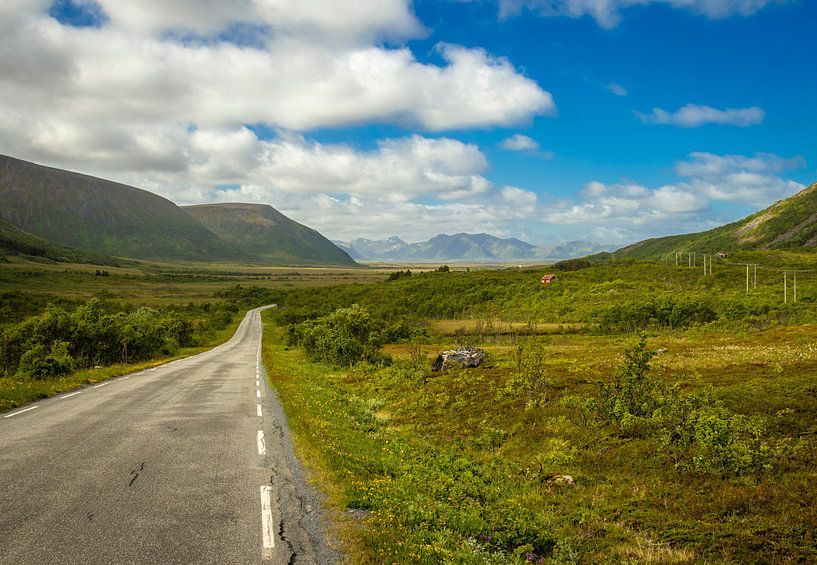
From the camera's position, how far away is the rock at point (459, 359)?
32.8m

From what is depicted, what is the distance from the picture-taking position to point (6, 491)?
977 centimetres

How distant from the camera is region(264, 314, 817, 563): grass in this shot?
8.24 meters

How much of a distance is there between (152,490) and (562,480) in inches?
359

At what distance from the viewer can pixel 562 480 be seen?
468 inches

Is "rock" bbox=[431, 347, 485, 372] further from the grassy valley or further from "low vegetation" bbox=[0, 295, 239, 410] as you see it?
"low vegetation" bbox=[0, 295, 239, 410]

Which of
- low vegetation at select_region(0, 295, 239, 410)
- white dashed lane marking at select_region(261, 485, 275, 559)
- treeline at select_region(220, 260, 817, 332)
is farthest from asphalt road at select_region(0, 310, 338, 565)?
treeline at select_region(220, 260, 817, 332)

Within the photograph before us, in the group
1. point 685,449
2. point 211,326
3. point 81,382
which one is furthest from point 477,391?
point 211,326

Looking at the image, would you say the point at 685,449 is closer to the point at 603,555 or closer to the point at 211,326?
the point at 603,555

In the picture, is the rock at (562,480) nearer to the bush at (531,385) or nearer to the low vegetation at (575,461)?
the low vegetation at (575,461)

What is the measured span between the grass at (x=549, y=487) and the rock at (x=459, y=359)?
11.6 metres

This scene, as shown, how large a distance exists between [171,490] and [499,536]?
6.63 metres

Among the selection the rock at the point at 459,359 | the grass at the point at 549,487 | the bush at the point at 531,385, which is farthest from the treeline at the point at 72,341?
the bush at the point at 531,385

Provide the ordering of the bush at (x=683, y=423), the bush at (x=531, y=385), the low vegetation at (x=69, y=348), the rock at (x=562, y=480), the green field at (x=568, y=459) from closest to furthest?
the green field at (x=568, y=459) < the bush at (x=683, y=423) < the rock at (x=562, y=480) < the bush at (x=531, y=385) < the low vegetation at (x=69, y=348)

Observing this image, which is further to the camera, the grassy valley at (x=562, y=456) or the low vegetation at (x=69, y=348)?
the low vegetation at (x=69, y=348)
